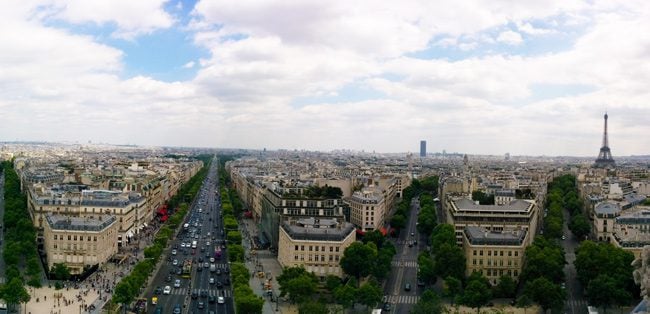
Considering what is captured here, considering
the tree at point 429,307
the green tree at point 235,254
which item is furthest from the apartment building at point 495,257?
the green tree at point 235,254

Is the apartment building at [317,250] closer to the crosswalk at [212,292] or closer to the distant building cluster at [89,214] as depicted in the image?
the crosswalk at [212,292]

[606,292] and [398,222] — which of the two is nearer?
[606,292]

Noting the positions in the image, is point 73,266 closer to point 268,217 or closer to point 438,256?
point 268,217

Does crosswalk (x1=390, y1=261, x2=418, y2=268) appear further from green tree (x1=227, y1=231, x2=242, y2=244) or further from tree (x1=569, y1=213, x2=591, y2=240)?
tree (x1=569, y1=213, x2=591, y2=240)

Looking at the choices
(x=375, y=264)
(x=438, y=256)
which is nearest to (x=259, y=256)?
(x=375, y=264)

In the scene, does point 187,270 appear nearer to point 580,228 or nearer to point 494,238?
point 494,238

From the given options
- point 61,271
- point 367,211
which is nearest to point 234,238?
point 61,271

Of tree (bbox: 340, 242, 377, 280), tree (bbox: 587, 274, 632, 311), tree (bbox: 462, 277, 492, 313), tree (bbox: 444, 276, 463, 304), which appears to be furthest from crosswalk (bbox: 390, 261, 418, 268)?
tree (bbox: 587, 274, 632, 311)
